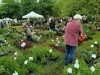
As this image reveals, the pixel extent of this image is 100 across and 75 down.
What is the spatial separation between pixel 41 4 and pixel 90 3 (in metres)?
51.5

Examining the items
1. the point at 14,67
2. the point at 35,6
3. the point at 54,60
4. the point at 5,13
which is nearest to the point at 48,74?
the point at 14,67

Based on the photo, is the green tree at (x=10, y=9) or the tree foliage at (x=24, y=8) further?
the green tree at (x=10, y=9)

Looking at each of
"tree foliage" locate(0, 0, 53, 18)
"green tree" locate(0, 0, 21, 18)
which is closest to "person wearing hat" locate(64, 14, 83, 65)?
"tree foliage" locate(0, 0, 53, 18)

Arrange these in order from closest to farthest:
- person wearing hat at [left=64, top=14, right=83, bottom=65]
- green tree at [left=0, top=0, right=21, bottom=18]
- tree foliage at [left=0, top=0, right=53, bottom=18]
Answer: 1. person wearing hat at [left=64, top=14, right=83, bottom=65]
2. tree foliage at [left=0, top=0, right=53, bottom=18]
3. green tree at [left=0, top=0, right=21, bottom=18]

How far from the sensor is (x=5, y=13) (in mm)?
75062

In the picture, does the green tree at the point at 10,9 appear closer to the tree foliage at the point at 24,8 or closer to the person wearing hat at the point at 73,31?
the tree foliage at the point at 24,8

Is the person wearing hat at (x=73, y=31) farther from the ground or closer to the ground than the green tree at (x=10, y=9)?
farther from the ground

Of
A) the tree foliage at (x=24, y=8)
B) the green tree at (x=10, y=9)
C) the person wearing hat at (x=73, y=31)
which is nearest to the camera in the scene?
the person wearing hat at (x=73, y=31)

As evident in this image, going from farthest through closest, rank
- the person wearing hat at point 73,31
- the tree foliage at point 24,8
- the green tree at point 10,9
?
the green tree at point 10,9 → the tree foliage at point 24,8 → the person wearing hat at point 73,31

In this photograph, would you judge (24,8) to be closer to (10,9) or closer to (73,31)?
(10,9)

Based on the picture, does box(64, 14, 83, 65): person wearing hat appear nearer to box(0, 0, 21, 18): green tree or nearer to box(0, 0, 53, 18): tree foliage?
box(0, 0, 53, 18): tree foliage

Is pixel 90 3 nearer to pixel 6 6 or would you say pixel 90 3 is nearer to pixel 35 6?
pixel 35 6

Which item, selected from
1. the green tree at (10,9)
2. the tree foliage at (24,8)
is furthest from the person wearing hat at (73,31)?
the green tree at (10,9)

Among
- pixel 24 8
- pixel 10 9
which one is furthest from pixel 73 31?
pixel 10 9
